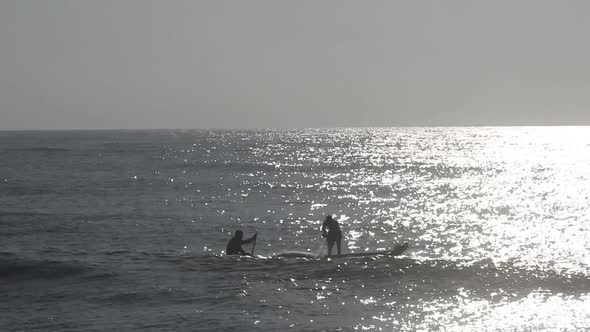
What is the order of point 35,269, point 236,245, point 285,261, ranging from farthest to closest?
point 236,245, point 285,261, point 35,269

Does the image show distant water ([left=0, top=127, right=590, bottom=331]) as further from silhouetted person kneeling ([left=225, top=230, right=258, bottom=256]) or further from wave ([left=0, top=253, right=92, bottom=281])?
silhouetted person kneeling ([left=225, top=230, right=258, bottom=256])

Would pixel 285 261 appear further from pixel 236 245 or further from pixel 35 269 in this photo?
pixel 35 269

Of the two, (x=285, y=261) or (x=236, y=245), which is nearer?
(x=285, y=261)

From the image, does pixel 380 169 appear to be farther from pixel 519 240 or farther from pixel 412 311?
pixel 412 311

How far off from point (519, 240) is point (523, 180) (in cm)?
4974

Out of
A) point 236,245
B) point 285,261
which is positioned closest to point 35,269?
point 236,245

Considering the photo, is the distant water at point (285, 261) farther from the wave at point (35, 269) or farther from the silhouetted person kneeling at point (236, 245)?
the silhouetted person kneeling at point (236, 245)

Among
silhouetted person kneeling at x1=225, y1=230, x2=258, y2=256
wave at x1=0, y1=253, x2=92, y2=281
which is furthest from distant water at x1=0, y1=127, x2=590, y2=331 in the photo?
silhouetted person kneeling at x1=225, y1=230, x2=258, y2=256

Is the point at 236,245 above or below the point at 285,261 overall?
above

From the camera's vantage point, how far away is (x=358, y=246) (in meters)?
35.4

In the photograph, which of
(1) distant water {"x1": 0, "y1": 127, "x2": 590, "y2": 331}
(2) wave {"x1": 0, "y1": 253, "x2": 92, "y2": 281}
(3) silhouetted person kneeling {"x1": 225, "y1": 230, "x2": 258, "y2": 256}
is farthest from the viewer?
(3) silhouetted person kneeling {"x1": 225, "y1": 230, "x2": 258, "y2": 256}

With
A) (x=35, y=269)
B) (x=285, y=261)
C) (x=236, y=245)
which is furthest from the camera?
(x=236, y=245)

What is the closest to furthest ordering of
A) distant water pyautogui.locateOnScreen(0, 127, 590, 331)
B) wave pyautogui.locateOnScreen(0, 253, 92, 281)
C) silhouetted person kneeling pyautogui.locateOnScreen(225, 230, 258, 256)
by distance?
distant water pyautogui.locateOnScreen(0, 127, 590, 331) → wave pyautogui.locateOnScreen(0, 253, 92, 281) → silhouetted person kneeling pyautogui.locateOnScreen(225, 230, 258, 256)

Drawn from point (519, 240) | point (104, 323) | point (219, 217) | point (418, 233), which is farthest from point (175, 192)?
point (104, 323)
